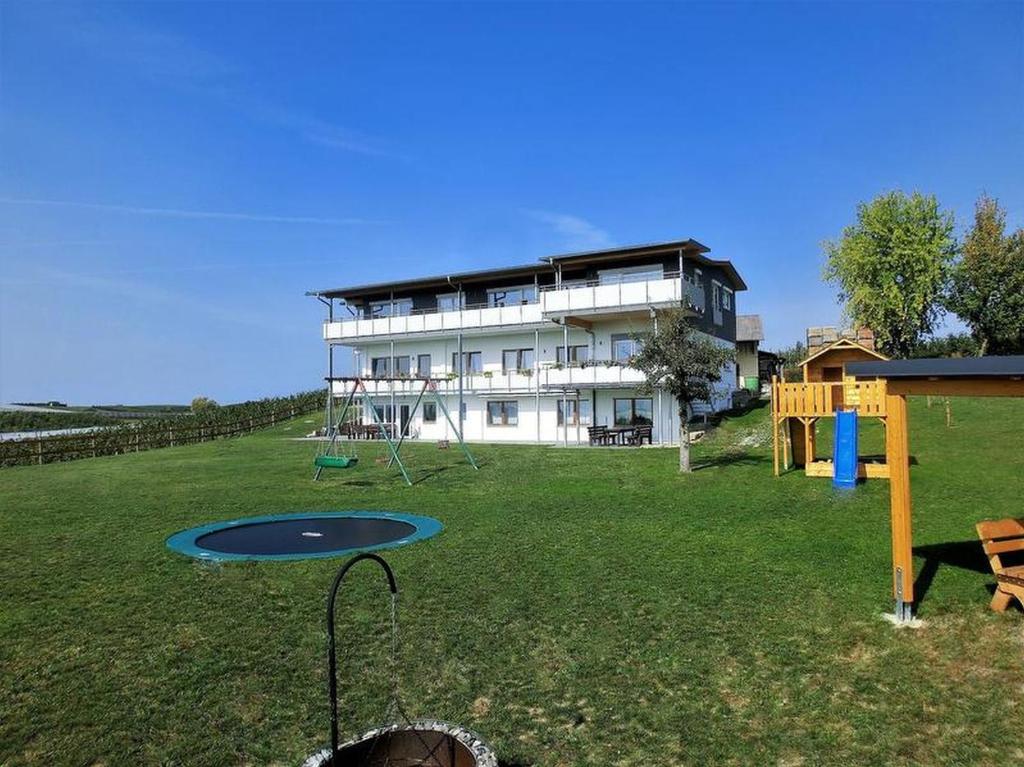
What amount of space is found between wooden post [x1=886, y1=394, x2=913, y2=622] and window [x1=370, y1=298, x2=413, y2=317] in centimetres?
3305

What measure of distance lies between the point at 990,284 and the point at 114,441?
5164 cm

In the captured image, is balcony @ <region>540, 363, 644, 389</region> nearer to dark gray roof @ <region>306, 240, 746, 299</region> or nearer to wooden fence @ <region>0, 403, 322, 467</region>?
dark gray roof @ <region>306, 240, 746, 299</region>

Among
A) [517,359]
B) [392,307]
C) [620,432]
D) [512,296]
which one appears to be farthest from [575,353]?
[392,307]

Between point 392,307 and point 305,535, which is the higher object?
point 392,307

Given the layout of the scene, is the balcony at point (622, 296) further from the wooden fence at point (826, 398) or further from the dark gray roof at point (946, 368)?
the dark gray roof at point (946, 368)

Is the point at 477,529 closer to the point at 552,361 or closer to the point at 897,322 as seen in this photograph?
the point at 552,361

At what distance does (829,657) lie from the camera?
6293mm

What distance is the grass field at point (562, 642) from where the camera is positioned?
5.11 m

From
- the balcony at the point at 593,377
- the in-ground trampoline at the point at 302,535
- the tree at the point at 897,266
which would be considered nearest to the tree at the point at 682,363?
the in-ground trampoline at the point at 302,535

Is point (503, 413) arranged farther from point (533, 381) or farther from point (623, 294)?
point (623, 294)

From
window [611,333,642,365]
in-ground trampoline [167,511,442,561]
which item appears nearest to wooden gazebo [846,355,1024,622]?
in-ground trampoline [167,511,442,561]

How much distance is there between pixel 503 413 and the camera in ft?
115

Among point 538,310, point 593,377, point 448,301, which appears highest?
point 448,301

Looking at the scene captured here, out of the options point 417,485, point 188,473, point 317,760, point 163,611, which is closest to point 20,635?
point 163,611
